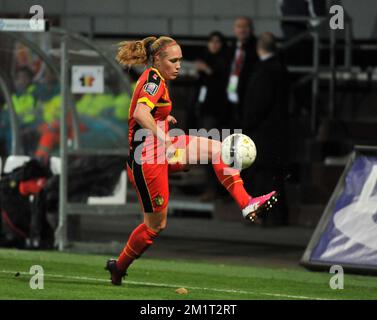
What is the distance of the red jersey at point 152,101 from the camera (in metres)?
12.6

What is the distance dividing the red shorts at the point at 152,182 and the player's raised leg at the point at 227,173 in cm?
10

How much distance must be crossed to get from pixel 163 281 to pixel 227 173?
1636 mm

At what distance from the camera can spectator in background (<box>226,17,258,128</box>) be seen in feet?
66.0

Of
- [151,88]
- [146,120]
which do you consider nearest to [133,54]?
[151,88]

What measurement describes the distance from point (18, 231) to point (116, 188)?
1.28 m

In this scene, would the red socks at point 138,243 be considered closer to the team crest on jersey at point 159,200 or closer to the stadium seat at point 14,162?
the team crest on jersey at point 159,200

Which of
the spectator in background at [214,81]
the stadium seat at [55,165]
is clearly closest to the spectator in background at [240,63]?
the spectator in background at [214,81]

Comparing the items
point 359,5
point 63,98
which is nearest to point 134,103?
point 63,98

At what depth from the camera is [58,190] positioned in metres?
17.9

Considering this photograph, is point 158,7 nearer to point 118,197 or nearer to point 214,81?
point 214,81

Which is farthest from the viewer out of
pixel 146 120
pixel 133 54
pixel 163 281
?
pixel 163 281

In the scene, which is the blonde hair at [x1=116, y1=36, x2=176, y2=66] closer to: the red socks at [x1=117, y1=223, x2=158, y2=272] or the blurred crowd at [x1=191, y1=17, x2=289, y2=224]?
the red socks at [x1=117, y1=223, x2=158, y2=272]

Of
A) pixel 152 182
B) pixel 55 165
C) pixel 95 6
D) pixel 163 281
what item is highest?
pixel 95 6

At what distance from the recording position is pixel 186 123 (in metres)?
21.5
